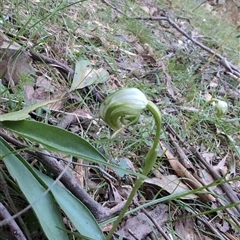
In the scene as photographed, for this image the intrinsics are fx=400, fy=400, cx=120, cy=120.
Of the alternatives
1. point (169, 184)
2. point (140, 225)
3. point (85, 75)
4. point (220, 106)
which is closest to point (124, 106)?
point (140, 225)

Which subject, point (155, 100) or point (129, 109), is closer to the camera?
point (129, 109)

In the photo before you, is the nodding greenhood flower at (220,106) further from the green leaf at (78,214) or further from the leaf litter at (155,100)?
the green leaf at (78,214)

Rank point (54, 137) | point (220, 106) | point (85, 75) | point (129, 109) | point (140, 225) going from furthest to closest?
point (220, 106) < point (85, 75) < point (140, 225) < point (54, 137) < point (129, 109)

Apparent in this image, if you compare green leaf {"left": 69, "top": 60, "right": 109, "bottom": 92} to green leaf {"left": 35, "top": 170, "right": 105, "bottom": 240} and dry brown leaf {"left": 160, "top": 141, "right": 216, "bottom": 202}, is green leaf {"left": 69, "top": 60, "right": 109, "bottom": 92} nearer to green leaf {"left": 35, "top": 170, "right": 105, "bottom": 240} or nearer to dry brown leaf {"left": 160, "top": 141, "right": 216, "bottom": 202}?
dry brown leaf {"left": 160, "top": 141, "right": 216, "bottom": 202}

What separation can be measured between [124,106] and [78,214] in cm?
23

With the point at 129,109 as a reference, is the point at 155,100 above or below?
below

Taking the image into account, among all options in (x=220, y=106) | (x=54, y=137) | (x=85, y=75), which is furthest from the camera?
(x=220, y=106)

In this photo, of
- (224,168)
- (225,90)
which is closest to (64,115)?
(224,168)

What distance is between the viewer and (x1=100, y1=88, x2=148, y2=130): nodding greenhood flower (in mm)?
627

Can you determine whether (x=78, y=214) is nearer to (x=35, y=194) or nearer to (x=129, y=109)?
(x=35, y=194)

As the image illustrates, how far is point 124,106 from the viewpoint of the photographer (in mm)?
634

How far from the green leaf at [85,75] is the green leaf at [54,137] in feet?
1.44

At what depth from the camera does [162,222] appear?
38.2 inches

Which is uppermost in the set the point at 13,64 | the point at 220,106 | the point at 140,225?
the point at 220,106
